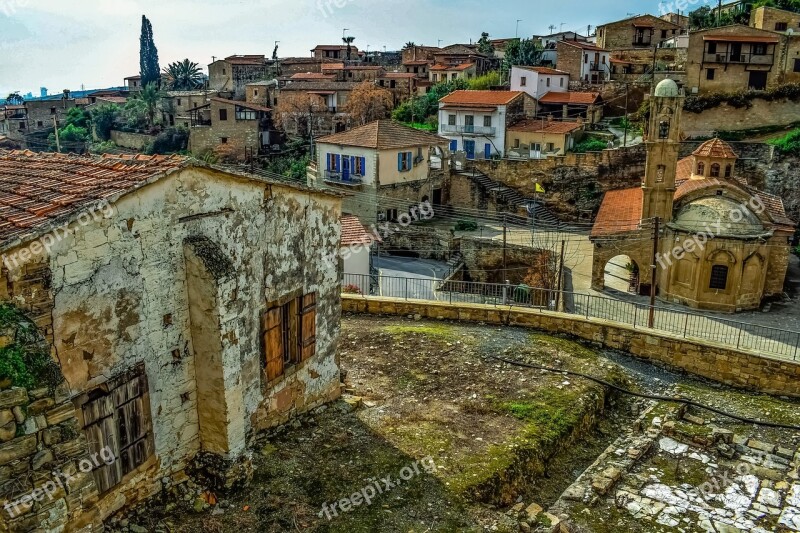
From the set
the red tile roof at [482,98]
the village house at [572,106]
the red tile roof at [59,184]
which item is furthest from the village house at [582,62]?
the red tile roof at [59,184]

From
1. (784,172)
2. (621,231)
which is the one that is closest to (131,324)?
(621,231)

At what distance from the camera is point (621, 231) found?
30.5 meters

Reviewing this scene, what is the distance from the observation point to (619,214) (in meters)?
33.8

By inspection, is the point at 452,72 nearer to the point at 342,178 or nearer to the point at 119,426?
the point at 342,178

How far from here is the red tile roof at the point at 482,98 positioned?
50.3 m

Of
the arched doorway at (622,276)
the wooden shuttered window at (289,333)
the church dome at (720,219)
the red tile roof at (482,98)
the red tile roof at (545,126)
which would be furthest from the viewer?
the red tile roof at (482,98)

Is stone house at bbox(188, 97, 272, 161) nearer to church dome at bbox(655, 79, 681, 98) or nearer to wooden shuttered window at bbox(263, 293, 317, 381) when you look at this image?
church dome at bbox(655, 79, 681, 98)

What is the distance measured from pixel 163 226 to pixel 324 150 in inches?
1332

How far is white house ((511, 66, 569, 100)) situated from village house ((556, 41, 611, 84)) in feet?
11.1

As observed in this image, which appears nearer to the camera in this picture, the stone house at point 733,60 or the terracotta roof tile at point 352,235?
the terracotta roof tile at point 352,235

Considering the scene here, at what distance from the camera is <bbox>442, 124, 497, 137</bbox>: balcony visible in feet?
165

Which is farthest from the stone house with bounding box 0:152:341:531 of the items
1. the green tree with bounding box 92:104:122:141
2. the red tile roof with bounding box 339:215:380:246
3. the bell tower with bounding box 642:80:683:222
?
the green tree with bounding box 92:104:122:141

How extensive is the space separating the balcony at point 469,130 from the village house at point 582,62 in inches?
541

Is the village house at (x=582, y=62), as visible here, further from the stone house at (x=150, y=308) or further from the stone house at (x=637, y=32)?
the stone house at (x=150, y=308)
